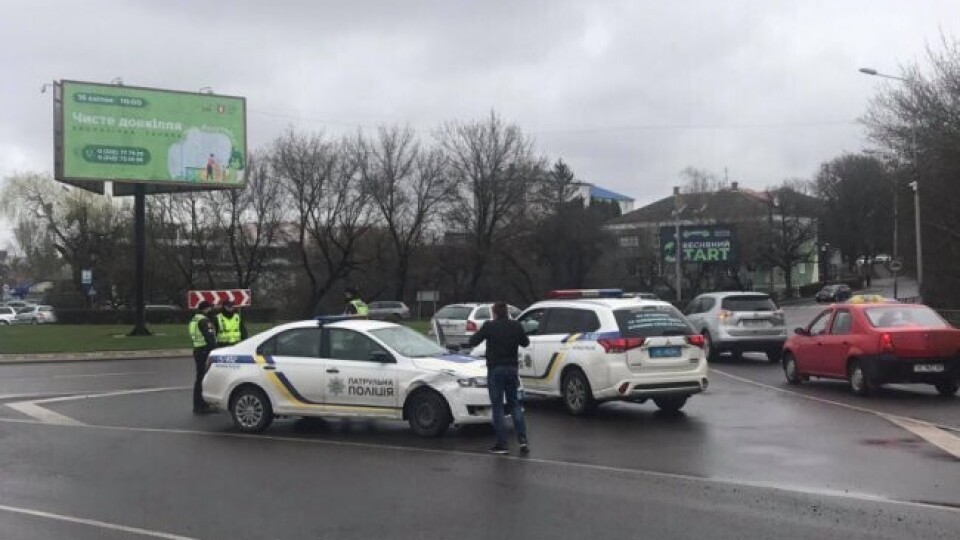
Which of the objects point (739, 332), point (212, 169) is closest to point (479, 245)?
point (212, 169)

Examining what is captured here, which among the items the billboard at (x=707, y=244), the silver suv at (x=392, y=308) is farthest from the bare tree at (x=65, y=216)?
the billboard at (x=707, y=244)

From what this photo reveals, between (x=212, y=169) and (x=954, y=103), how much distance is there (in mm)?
27976

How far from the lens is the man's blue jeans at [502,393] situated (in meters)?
9.91

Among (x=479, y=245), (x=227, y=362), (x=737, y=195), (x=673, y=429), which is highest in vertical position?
(x=737, y=195)

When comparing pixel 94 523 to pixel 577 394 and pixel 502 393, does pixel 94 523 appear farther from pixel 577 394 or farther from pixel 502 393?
pixel 577 394

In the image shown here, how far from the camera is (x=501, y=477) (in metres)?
8.57

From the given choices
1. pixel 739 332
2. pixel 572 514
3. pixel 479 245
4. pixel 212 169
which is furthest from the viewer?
pixel 479 245

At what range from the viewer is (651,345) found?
12.4 m

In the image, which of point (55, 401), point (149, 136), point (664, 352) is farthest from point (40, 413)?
point (149, 136)

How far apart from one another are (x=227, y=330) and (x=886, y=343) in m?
10.6

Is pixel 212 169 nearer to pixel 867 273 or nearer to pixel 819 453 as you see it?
pixel 819 453

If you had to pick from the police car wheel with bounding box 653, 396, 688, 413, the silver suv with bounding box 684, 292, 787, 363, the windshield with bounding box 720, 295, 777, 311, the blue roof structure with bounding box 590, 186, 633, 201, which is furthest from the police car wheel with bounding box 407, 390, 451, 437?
the blue roof structure with bounding box 590, 186, 633, 201

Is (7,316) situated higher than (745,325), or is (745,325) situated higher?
(745,325)

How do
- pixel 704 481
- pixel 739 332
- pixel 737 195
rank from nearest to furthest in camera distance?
1. pixel 704 481
2. pixel 739 332
3. pixel 737 195
